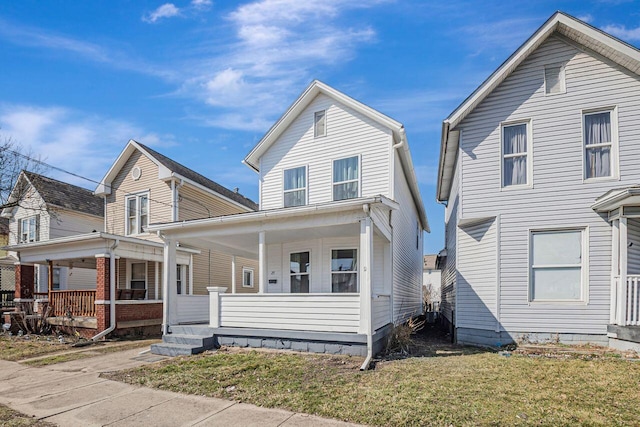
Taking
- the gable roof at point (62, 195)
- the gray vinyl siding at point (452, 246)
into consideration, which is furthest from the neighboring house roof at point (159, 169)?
the gray vinyl siding at point (452, 246)

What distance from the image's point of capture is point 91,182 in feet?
53.9

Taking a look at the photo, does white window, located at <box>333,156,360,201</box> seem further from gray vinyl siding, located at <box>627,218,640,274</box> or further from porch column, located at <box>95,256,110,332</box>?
porch column, located at <box>95,256,110,332</box>

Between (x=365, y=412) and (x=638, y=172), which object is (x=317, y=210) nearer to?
(x=365, y=412)

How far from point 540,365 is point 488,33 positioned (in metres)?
8.70

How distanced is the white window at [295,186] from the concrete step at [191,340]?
5152 mm

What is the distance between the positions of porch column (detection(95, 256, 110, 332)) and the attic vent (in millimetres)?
5741

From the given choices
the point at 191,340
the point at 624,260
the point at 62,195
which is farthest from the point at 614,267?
the point at 62,195

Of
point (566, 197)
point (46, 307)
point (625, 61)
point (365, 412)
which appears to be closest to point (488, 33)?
point (625, 61)

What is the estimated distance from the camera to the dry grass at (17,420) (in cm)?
549

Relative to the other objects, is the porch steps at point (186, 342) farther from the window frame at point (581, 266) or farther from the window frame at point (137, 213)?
the window frame at point (581, 266)

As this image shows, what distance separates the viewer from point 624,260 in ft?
30.1

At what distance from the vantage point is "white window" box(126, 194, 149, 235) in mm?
17980

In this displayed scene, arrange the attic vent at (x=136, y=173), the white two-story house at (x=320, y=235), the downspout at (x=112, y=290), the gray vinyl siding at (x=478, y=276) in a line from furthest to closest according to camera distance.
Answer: the attic vent at (x=136, y=173)
the downspout at (x=112, y=290)
the gray vinyl siding at (x=478, y=276)
the white two-story house at (x=320, y=235)

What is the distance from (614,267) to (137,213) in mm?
18024
